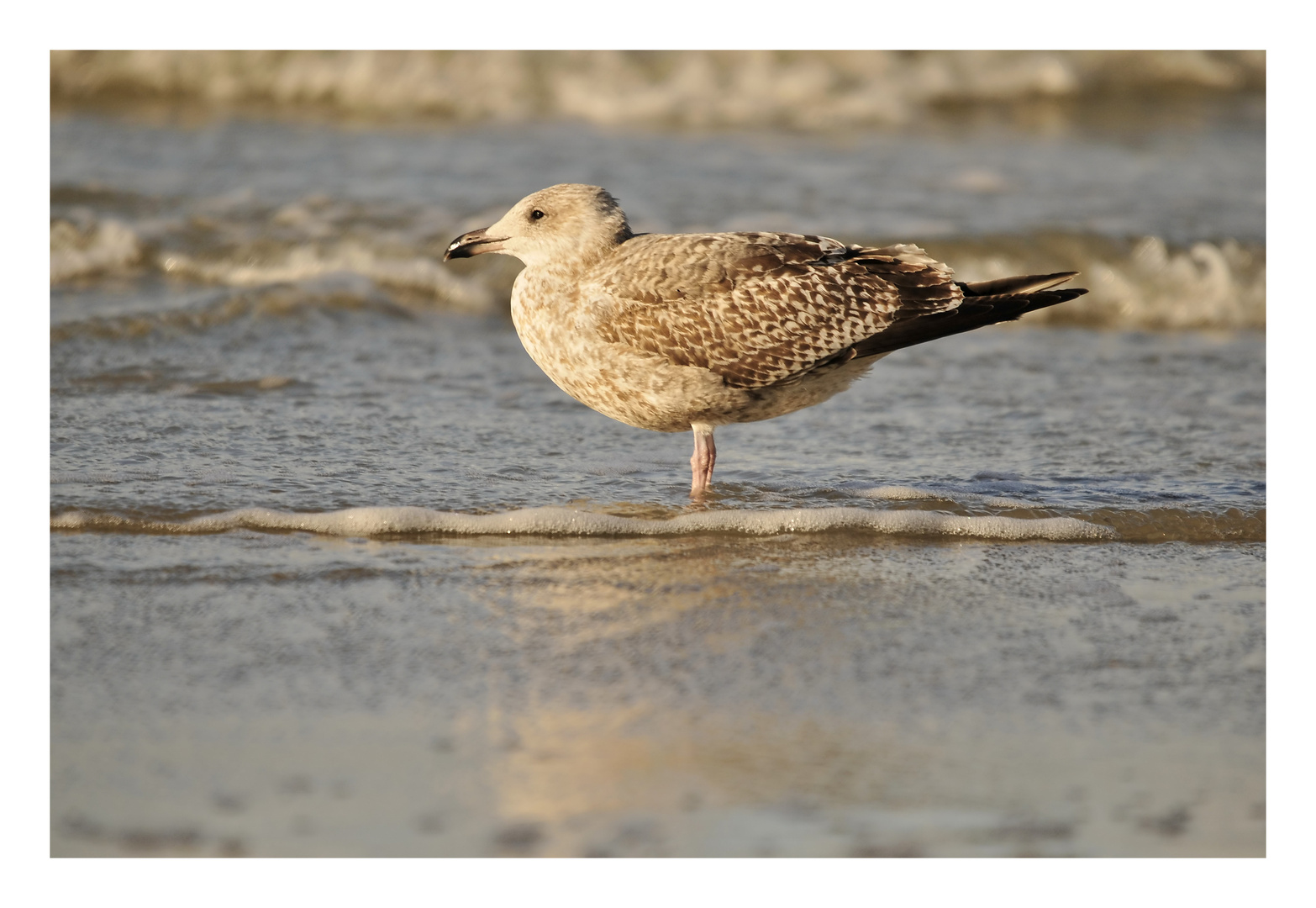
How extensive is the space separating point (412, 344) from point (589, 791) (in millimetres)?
4981

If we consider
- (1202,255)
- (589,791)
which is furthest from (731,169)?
(589,791)

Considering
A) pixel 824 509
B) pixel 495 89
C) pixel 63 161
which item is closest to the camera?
pixel 824 509

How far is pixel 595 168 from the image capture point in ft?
35.8

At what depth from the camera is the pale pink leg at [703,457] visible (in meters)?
5.51

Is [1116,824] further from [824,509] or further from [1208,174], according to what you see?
[1208,174]

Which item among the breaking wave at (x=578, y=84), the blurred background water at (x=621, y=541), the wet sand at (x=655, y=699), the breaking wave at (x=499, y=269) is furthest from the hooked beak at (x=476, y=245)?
the breaking wave at (x=578, y=84)

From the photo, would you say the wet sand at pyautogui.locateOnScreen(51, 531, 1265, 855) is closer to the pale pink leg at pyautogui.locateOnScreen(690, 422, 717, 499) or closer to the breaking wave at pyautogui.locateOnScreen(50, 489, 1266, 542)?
the breaking wave at pyautogui.locateOnScreen(50, 489, 1266, 542)

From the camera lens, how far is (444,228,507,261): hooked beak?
5.71 m

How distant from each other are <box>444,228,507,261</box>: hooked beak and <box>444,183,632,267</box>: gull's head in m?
0.01

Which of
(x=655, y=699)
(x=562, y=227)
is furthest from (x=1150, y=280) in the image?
(x=655, y=699)

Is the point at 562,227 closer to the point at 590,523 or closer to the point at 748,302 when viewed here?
the point at 748,302

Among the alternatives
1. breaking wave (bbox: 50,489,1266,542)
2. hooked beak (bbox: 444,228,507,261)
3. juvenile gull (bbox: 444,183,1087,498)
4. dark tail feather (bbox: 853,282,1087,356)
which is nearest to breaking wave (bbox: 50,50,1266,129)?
hooked beak (bbox: 444,228,507,261)

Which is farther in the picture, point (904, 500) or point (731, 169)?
point (731, 169)

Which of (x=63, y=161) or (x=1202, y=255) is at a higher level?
(x=63, y=161)
